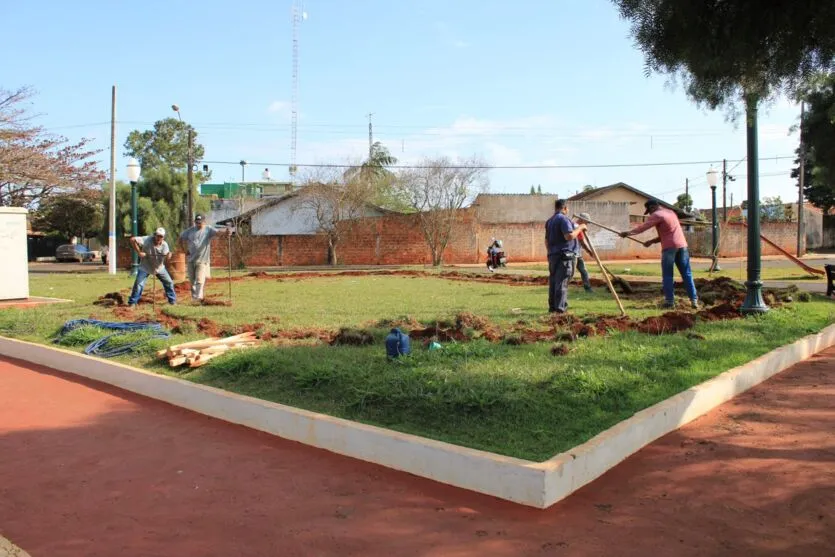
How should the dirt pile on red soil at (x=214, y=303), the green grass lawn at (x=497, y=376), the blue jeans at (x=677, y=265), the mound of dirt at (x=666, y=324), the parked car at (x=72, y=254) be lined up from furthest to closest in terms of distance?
the parked car at (x=72, y=254)
the dirt pile on red soil at (x=214, y=303)
the blue jeans at (x=677, y=265)
the mound of dirt at (x=666, y=324)
the green grass lawn at (x=497, y=376)

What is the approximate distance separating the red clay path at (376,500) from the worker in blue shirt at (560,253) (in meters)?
4.40

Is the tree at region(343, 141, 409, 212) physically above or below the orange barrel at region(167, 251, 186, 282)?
above

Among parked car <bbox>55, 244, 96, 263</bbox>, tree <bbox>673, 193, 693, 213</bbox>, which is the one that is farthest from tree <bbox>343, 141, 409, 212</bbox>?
tree <bbox>673, 193, 693, 213</bbox>

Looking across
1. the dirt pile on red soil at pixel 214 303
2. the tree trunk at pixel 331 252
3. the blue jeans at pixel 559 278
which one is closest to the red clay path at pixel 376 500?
the blue jeans at pixel 559 278

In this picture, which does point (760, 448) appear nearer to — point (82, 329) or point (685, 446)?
point (685, 446)

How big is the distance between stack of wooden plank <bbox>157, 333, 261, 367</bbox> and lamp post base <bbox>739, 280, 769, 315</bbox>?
21.1 feet

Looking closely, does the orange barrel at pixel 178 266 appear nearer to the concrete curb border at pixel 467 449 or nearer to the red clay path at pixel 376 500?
the concrete curb border at pixel 467 449

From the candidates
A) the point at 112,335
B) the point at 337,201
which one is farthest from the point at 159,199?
the point at 112,335

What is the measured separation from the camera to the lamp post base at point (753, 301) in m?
9.33

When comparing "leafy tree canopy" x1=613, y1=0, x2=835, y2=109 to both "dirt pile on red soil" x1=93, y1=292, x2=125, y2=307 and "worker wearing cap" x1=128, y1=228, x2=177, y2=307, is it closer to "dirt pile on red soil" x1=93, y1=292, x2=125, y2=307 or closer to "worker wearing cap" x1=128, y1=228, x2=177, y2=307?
"worker wearing cap" x1=128, y1=228, x2=177, y2=307

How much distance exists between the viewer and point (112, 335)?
28.8 feet

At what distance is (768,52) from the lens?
5645 millimetres

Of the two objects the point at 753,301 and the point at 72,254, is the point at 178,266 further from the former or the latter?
the point at 72,254

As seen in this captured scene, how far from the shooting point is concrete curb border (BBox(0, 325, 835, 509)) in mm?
4102
